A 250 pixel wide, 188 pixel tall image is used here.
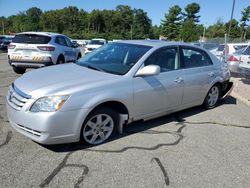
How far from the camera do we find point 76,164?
382cm

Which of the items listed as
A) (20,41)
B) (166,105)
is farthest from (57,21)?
(166,105)

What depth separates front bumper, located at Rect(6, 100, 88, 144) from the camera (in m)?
3.83

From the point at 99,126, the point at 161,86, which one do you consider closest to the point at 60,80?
the point at 99,126

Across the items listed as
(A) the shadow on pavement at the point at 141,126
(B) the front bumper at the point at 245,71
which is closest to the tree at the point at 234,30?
(B) the front bumper at the point at 245,71

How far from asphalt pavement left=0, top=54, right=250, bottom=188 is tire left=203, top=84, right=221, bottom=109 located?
48.3 inches

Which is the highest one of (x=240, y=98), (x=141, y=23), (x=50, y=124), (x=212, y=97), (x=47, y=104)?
(x=141, y=23)

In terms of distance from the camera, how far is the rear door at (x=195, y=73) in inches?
228

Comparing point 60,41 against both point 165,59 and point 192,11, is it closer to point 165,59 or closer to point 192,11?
point 165,59

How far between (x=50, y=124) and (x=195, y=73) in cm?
328

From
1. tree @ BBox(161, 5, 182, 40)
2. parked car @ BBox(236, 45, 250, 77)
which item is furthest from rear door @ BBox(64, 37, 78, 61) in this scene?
tree @ BBox(161, 5, 182, 40)

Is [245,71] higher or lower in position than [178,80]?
lower

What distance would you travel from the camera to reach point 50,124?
12.6 ft

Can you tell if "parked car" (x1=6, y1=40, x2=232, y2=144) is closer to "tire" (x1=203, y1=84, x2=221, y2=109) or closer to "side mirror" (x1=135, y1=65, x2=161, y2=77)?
"side mirror" (x1=135, y1=65, x2=161, y2=77)

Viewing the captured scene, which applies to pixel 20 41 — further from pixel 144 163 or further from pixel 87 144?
pixel 144 163
